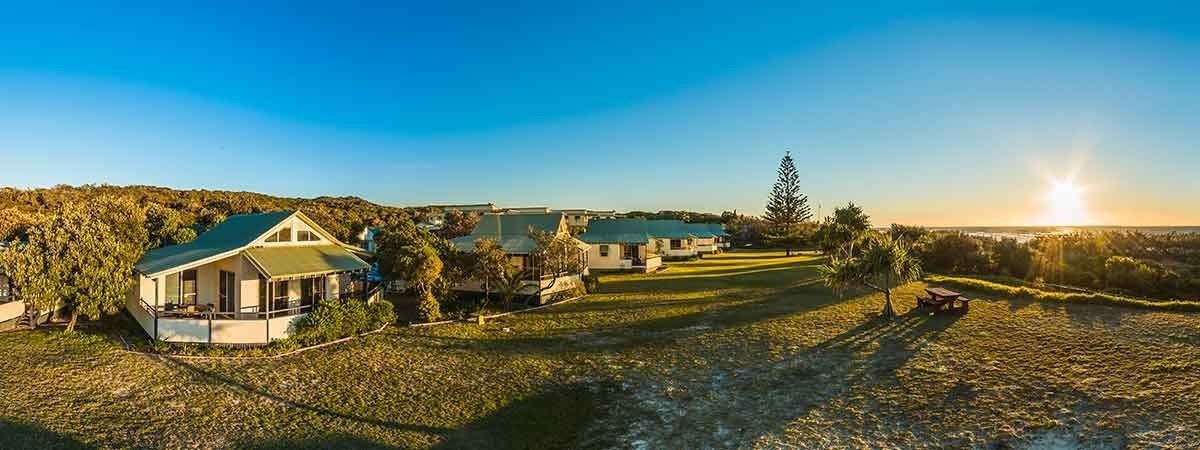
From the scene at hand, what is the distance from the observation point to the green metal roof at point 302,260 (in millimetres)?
13664

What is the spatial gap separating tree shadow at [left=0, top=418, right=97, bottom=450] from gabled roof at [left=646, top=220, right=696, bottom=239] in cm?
3413

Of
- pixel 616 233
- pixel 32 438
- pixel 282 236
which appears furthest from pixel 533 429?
pixel 616 233

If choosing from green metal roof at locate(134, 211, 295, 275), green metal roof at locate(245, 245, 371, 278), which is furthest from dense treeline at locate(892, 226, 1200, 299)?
green metal roof at locate(134, 211, 295, 275)

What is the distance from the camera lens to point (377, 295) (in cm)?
1709

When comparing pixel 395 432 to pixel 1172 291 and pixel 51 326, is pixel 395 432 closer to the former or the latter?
pixel 51 326

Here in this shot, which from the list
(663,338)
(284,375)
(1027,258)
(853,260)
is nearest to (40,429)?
(284,375)

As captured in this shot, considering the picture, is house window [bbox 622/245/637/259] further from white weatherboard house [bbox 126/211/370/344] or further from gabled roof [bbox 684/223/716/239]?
white weatherboard house [bbox 126/211/370/344]

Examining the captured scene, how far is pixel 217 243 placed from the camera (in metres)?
16.5

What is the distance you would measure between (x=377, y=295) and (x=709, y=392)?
40.4 ft

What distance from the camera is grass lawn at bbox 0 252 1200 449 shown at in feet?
24.8

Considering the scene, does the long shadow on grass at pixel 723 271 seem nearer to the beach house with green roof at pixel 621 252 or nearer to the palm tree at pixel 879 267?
the beach house with green roof at pixel 621 252

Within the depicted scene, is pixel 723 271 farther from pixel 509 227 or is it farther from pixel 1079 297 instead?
pixel 1079 297

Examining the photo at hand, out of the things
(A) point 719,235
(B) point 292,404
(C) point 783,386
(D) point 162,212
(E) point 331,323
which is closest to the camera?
(B) point 292,404

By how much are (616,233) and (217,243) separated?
69.2 ft
